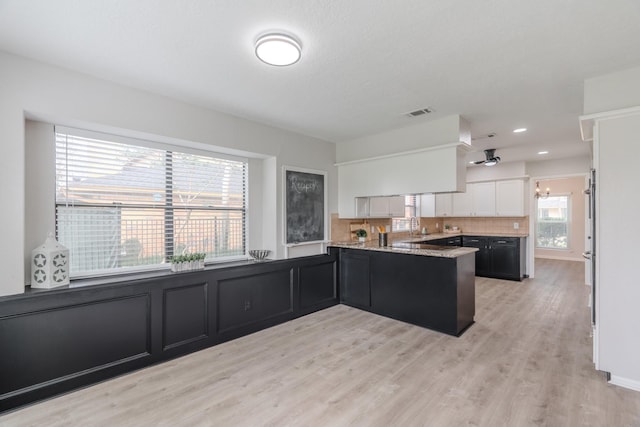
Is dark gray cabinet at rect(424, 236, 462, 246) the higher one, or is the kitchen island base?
dark gray cabinet at rect(424, 236, 462, 246)

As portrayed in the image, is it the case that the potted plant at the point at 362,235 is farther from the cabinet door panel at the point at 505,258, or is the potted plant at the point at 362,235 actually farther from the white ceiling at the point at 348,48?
the cabinet door panel at the point at 505,258

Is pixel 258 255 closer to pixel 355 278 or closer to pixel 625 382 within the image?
pixel 355 278

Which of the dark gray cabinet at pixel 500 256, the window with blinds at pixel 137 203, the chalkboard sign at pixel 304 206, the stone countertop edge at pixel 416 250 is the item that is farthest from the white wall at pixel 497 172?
the window with blinds at pixel 137 203

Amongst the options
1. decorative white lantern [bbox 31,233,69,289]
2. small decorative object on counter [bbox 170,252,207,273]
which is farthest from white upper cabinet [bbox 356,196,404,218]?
decorative white lantern [bbox 31,233,69,289]

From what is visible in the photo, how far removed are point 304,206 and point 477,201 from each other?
4.63 m

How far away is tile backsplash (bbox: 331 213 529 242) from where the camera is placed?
16.3ft

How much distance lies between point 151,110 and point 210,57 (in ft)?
3.49

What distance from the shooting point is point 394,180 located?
13.7 feet

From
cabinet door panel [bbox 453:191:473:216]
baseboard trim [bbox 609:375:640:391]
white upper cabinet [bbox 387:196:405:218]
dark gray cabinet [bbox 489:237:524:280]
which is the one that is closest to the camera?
baseboard trim [bbox 609:375:640:391]

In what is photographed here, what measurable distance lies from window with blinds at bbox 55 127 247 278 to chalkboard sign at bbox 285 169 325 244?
72 centimetres

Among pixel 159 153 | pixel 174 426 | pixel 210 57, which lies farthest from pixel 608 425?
pixel 159 153

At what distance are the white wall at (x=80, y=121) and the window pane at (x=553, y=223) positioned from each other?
9.00 metres

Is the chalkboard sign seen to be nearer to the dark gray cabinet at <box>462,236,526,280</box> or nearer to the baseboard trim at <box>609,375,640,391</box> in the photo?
the baseboard trim at <box>609,375,640,391</box>

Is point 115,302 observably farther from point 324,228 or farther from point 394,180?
point 394,180
